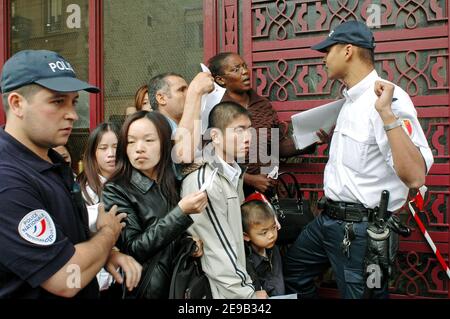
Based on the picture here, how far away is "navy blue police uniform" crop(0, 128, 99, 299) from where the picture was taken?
1.52 m

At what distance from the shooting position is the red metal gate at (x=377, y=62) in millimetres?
3246

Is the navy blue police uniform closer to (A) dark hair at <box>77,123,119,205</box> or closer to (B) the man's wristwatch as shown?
(A) dark hair at <box>77,123,119,205</box>

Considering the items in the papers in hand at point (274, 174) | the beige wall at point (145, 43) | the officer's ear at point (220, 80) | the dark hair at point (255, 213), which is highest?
the beige wall at point (145, 43)

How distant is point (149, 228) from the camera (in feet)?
7.16

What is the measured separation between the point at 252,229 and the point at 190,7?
2388 mm

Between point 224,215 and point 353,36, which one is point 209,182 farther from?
point 353,36

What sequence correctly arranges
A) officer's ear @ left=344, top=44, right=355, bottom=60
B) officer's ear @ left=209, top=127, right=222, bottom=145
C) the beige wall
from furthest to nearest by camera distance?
the beige wall < officer's ear @ left=344, top=44, right=355, bottom=60 < officer's ear @ left=209, top=127, right=222, bottom=145

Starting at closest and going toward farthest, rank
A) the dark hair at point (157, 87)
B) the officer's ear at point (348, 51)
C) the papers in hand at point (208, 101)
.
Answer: the officer's ear at point (348, 51)
the papers in hand at point (208, 101)
the dark hair at point (157, 87)

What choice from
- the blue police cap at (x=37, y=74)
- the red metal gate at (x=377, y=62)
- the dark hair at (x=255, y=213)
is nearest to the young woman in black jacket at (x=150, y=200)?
the dark hair at (x=255, y=213)

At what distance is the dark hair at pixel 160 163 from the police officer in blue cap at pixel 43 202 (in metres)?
0.51

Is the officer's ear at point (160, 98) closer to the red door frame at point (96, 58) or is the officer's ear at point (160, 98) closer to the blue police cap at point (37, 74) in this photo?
the blue police cap at point (37, 74)

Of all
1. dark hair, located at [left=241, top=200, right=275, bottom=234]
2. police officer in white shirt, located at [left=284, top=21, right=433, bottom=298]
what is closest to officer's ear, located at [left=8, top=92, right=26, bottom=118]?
dark hair, located at [left=241, top=200, right=275, bottom=234]

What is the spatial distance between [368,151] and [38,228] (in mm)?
1815

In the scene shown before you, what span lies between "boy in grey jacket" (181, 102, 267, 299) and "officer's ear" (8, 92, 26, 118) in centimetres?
94
